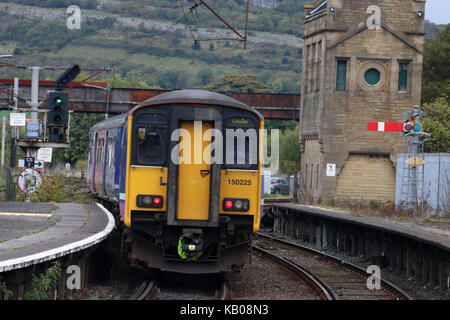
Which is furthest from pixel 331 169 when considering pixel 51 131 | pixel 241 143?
pixel 241 143

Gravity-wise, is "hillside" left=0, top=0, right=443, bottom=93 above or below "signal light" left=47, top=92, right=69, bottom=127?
above

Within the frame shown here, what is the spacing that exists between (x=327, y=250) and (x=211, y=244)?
824cm

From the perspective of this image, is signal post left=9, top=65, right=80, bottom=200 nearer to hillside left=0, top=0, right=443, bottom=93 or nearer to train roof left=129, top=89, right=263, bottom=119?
train roof left=129, top=89, right=263, bottom=119

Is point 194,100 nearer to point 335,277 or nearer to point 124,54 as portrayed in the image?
point 335,277

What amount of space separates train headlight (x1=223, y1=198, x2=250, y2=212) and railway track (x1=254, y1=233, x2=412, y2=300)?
2.01 meters

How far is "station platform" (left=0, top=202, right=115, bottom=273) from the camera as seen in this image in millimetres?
10398

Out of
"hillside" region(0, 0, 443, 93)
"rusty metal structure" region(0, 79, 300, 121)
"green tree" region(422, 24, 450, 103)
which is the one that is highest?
"hillside" region(0, 0, 443, 93)

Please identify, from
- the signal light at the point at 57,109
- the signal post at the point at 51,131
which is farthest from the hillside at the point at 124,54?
the signal light at the point at 57,109

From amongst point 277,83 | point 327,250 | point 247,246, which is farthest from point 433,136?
point 277,83

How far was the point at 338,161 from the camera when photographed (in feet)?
127

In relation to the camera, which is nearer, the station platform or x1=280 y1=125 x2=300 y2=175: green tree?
the station platform

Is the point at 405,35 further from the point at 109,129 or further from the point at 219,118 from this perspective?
the point at 219,118

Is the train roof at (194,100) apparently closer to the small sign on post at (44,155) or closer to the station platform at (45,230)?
the station platform at (45,230)

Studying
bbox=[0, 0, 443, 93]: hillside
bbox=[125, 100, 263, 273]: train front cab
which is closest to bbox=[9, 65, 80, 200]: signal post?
bbox=[125, 100, 263, 273]: train front cab
